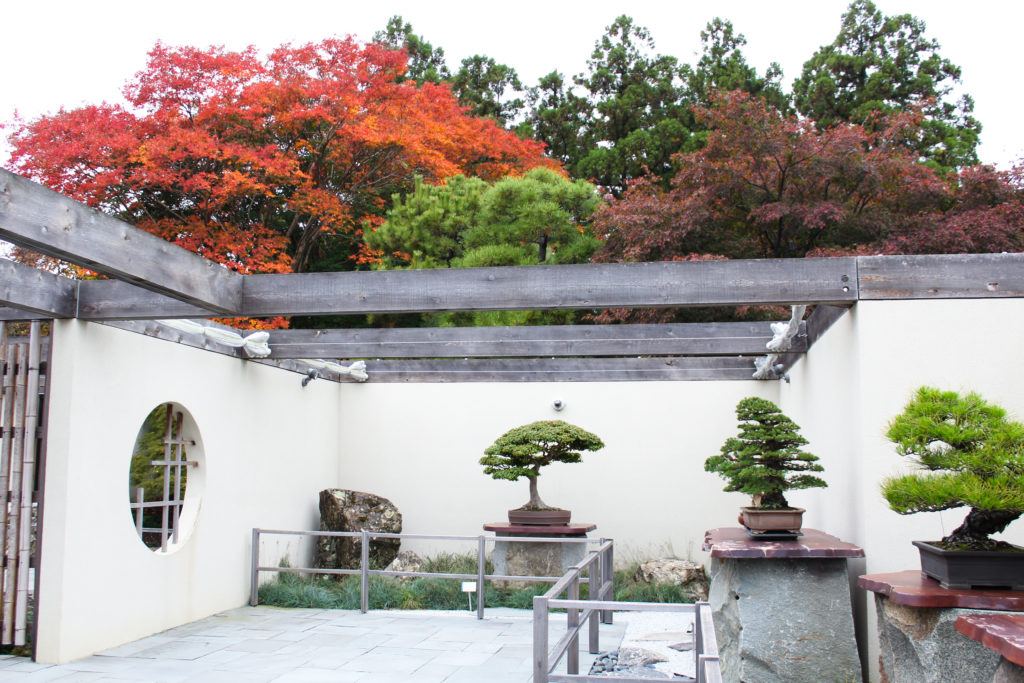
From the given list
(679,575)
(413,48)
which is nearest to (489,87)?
(413,48)

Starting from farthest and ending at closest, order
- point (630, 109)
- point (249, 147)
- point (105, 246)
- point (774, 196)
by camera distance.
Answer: point (630, 109) → point (249, 147) → point (774, 196) → point (105, 246)

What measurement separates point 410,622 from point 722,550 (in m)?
2.93

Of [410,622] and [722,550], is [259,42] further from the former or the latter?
[722,550]

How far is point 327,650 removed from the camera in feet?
16.9

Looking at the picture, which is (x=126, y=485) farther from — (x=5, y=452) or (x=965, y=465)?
(x=965, y=465)

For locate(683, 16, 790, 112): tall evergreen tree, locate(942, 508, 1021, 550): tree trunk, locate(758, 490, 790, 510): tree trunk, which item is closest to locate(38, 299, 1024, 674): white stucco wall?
locate(758, 490, 790, 510): tree trunk

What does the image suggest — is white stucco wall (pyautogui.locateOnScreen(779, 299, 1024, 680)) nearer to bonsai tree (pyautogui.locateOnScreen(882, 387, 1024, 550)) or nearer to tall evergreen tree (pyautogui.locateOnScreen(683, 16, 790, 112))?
bonsai tree (pyautogui.locateOnScreen(882, 387, 1024, 550))

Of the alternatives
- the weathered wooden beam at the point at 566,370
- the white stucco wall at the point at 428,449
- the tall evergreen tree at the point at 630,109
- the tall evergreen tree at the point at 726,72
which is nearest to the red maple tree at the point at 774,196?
the weathered wooden beam at the point at 566,370

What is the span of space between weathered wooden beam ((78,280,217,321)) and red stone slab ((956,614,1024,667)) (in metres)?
3.91

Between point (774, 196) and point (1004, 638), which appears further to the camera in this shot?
point (774, 196)

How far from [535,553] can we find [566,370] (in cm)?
208

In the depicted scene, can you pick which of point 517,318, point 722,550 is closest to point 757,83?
point 517,318

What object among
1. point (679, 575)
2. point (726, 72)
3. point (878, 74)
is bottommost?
point (679, 575)

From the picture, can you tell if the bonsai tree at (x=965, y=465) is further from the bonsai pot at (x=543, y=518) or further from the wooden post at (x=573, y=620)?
the bonsai pot at (x=543, y=518)
